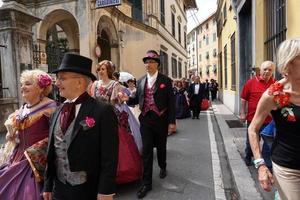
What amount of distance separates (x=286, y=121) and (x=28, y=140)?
2.21m

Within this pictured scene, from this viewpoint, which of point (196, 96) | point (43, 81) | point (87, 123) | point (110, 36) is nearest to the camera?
point (87, 123)

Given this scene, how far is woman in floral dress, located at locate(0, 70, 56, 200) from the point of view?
3.18m

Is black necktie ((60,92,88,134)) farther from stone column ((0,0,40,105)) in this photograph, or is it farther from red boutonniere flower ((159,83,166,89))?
stone column ((0,0,40,105))

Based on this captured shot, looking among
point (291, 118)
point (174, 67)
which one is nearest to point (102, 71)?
point (291, 118)

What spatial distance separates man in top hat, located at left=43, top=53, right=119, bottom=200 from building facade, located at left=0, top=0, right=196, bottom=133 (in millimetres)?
7939

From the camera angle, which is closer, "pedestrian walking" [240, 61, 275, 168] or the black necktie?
the black necktie

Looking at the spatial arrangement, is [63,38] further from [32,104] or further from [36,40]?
[32,104]

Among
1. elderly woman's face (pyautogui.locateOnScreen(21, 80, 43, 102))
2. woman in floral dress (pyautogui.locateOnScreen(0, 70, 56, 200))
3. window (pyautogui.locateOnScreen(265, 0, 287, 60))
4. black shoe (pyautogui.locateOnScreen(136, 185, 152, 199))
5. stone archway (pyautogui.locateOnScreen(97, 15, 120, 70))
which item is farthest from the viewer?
stone archway (pyautogui.locateOnScreen(97, 15, 120, 70))

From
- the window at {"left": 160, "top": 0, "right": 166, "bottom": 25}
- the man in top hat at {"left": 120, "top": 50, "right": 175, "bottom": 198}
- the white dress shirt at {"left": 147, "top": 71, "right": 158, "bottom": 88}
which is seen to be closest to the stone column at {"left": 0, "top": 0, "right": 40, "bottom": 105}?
the man in top hat at {"left": 120, "top": 50, "right": 175, "bottom": 198}

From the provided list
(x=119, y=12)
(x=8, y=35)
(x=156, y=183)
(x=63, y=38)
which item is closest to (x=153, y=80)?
(x=156, y=183)

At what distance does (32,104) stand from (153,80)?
2240mm

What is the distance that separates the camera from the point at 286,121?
2301 mm

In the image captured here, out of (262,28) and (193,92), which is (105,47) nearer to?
(193,92)

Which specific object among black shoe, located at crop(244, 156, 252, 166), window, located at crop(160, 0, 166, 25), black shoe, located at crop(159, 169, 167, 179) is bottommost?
black shoe, located at crop(159, 169, 167, 179)
